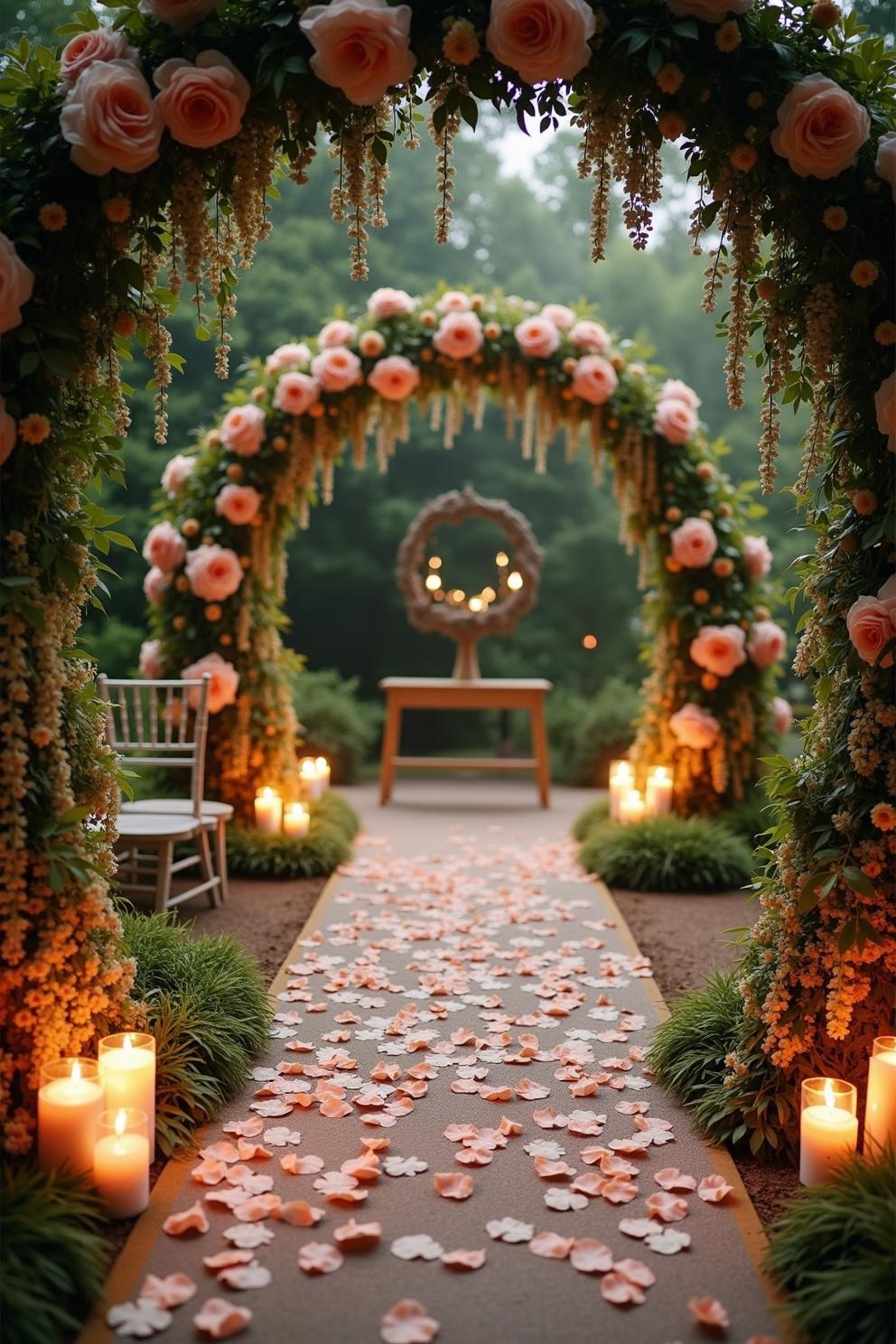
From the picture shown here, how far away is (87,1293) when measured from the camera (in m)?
1.99

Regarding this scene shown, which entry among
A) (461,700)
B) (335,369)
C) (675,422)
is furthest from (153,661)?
(675,422)

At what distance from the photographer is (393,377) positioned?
18.7 ft

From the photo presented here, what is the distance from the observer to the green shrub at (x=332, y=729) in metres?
8.47

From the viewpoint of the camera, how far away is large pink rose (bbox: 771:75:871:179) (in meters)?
2.30

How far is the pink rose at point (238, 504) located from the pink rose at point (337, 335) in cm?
93

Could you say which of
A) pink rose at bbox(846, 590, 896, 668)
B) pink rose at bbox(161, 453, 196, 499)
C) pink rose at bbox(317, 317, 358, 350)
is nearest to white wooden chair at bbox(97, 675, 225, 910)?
pink rose at bbox(161, 453, 196, 499)

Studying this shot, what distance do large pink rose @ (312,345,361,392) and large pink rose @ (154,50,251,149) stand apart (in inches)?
130

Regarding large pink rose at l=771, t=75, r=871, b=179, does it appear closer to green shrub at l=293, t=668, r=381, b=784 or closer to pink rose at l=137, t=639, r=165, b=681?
pink rose at l=137, t=639, r=165, b=681

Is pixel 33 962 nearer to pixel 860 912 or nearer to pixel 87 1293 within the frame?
pixel 87 1293

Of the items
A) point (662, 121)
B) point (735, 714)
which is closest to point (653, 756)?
point (735, 714)

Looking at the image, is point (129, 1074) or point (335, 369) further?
point (335, 369)

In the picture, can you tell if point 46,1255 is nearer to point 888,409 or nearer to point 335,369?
point 888,409

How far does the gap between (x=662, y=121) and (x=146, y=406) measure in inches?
338

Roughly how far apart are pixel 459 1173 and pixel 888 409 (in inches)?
75.7
